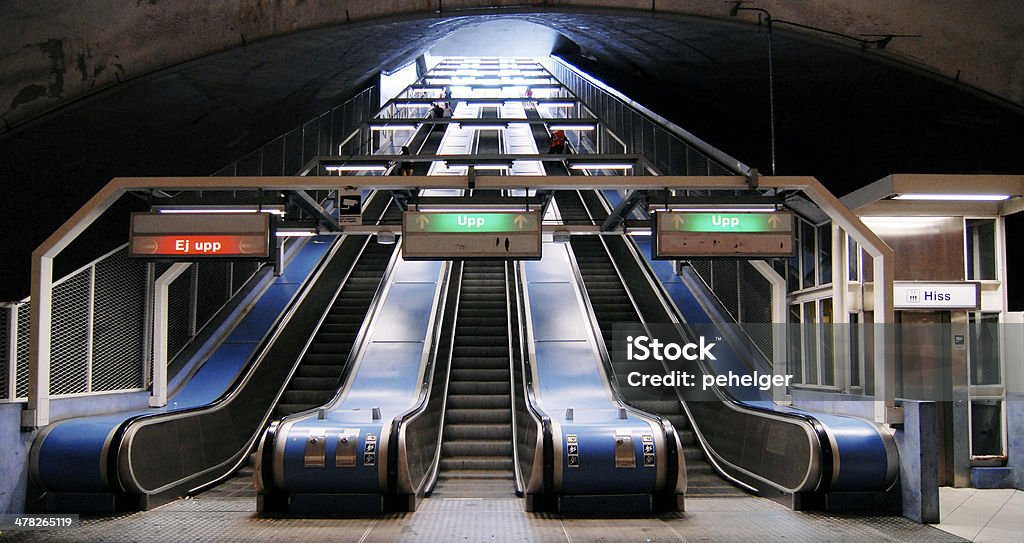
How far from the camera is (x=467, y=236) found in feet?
30.6

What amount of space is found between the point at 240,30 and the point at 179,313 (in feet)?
14.5

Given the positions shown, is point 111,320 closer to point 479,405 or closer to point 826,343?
point 479,405

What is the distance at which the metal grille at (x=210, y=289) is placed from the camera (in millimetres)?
13016

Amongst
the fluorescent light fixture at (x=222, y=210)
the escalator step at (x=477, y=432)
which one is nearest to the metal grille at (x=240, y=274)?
the fluorescent light fixture at (x=222, y=210)

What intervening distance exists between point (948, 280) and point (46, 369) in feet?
34.1

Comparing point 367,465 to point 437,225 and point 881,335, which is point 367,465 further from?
point 881,335

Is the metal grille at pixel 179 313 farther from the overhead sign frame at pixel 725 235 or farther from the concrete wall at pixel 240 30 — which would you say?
the overhead sign frame at pixel 725 235

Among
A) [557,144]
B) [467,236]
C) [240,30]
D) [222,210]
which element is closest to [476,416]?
[467,236]

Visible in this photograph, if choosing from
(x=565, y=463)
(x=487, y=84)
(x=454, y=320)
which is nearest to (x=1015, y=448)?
(x=565, y=463)

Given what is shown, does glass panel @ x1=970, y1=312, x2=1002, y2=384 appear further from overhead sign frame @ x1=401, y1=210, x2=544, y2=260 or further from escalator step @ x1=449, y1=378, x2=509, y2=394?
escalator step @ x1=449, y1=378, x2=509, y2=394

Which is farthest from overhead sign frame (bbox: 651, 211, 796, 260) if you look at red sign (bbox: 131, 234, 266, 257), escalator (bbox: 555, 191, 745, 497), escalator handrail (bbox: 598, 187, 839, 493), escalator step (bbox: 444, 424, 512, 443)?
red sign (bbox: 131, 234, 266, 257)

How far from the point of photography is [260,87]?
43.3ft

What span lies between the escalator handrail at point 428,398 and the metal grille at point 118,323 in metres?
3.80

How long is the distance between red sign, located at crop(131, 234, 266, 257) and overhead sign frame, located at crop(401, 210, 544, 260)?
1.71m
